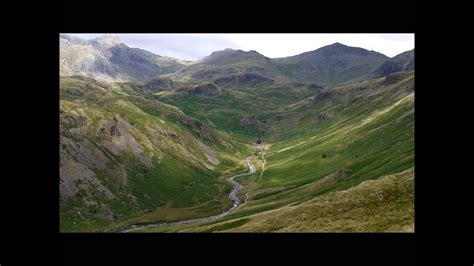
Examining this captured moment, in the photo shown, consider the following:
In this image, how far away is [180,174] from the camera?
199250 millimetres
